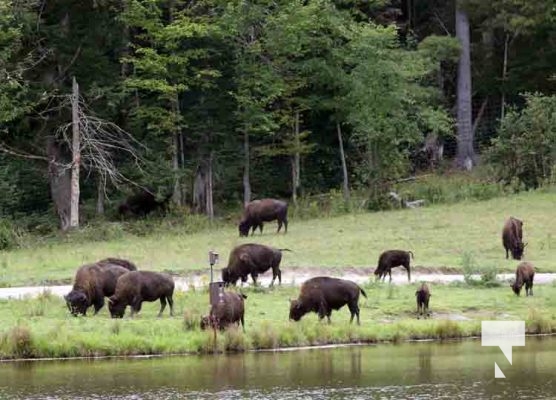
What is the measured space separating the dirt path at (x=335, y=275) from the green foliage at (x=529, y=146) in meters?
17.5

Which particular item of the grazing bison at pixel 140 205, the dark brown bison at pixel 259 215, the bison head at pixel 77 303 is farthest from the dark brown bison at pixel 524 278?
the grazing bison at pixel 140 205

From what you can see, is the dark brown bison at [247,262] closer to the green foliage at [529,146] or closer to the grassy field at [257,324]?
the grassy field at [257,324]

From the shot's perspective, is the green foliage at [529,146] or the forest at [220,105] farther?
the green foliage at [529,146]

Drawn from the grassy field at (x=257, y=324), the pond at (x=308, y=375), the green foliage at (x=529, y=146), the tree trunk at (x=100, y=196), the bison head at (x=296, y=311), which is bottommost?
the pond at (x=308, y=375)

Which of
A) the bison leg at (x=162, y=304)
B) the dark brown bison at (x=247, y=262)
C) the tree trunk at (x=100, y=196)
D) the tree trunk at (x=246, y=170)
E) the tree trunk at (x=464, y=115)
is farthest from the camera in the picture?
the tree trunk at (x=464, y=115)

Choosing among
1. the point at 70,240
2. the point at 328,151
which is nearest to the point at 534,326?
the point at 70,240

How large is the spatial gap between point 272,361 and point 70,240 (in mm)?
23850

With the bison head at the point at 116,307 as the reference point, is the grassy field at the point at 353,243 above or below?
above

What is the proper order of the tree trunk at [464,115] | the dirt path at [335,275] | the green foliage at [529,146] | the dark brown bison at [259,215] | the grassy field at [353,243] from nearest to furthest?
the dirt path at [335,275] < the grassy field at [353,243] < the dark brown bison at [259,215] < the green foliage at [529,146] < the tree trunk at [464,115]

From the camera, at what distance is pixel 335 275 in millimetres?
31234

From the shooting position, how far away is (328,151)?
180 feet

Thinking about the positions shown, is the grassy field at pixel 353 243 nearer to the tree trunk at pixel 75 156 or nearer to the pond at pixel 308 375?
the tree trunk at pixel 75 156

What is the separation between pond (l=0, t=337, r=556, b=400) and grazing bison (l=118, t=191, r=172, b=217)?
29.7 meters

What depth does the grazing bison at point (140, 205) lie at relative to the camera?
51.2m
